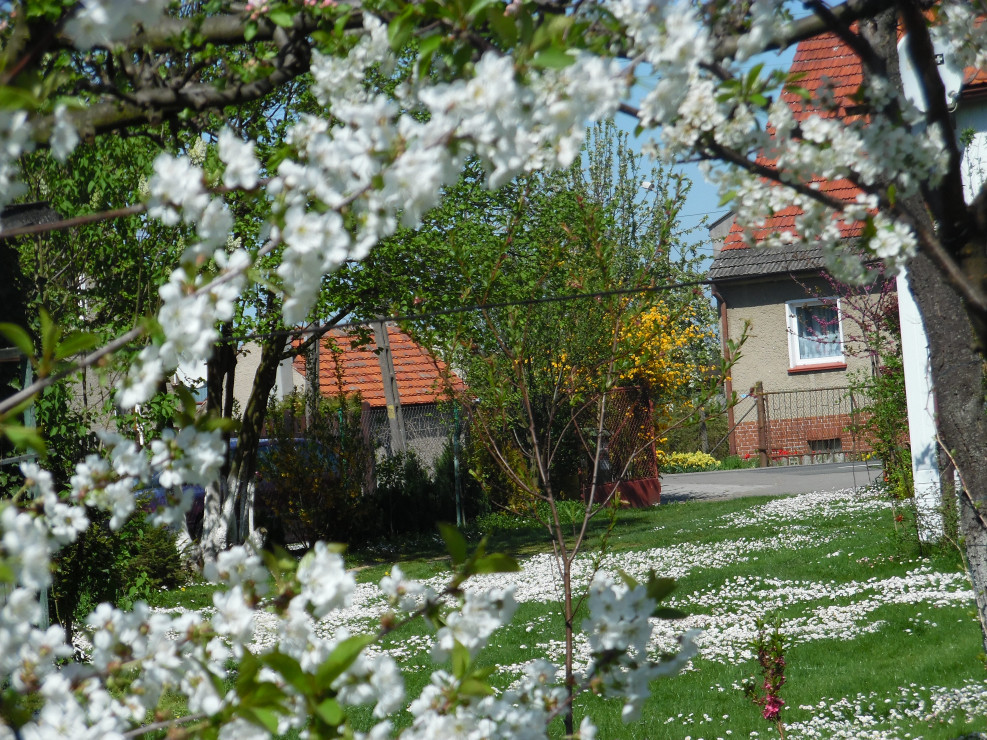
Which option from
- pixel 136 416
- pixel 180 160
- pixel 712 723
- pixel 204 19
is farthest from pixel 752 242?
pixel 136 416

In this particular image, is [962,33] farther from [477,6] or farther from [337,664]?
[337,664]

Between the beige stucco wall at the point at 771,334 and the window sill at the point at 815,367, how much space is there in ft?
0.18

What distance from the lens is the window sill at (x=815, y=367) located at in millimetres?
17422

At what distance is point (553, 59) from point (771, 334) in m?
17.6

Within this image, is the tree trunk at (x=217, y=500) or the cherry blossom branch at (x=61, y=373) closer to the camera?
the cherry blossom branch at (x=61, y=373)

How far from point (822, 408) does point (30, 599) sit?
1819cm

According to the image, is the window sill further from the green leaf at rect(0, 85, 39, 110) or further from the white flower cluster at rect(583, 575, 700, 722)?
the green leaf at rect(0, 85, 39, 110)

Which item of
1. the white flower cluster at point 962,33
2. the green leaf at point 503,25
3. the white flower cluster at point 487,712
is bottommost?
the white flower cluster at point 487,712

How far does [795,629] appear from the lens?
17.5 feet

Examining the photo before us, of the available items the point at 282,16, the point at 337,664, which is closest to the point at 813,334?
the point at 282,16

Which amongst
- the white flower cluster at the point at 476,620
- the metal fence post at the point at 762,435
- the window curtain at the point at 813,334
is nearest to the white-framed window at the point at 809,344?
the window curtain at the point at 813,334

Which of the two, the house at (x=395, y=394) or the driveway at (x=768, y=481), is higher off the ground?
the house at (x=395, y=394)

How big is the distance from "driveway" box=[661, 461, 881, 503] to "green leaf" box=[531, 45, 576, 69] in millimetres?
11669

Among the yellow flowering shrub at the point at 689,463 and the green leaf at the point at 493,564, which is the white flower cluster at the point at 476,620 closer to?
the green leaf at the point at 493,564
